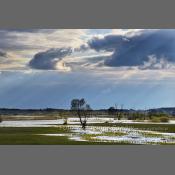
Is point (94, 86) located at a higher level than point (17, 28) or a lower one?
lower

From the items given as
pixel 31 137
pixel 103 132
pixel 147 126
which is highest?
pixel 147 126

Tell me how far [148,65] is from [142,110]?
0.88 m

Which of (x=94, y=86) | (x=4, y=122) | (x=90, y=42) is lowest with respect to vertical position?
(x=4, y=122)

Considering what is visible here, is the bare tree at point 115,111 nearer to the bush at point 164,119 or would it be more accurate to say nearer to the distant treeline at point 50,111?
the distant treeline at point 50,111

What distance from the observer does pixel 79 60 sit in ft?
35.5

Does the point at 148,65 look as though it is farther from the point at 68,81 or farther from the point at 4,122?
the point at 4,122

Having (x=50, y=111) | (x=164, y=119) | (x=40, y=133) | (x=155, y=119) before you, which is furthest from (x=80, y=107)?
(x=164, y=119)

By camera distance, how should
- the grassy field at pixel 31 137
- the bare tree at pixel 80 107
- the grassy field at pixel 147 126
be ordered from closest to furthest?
the grassy field at pixel 31 137 → the bare tree at pixel 80 107 → the grassy field at pixel 147 126

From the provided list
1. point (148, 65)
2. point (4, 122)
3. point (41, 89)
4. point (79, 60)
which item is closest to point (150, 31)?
point (148, 65)

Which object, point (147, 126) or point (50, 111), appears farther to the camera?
point (147, 126)

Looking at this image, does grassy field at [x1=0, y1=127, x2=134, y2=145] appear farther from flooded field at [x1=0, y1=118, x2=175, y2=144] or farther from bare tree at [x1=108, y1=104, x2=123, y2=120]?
bare tree at [x1=108, y1=104, x2=123, y2=120]

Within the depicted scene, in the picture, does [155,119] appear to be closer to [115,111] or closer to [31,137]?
[115,111]

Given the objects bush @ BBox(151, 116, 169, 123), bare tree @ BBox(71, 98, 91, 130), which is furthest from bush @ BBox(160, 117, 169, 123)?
bare tree @ BBox(71, 98, 91, 130)

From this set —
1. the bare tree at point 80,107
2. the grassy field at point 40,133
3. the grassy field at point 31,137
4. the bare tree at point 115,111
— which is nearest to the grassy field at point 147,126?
the grassy field at point 40,133
